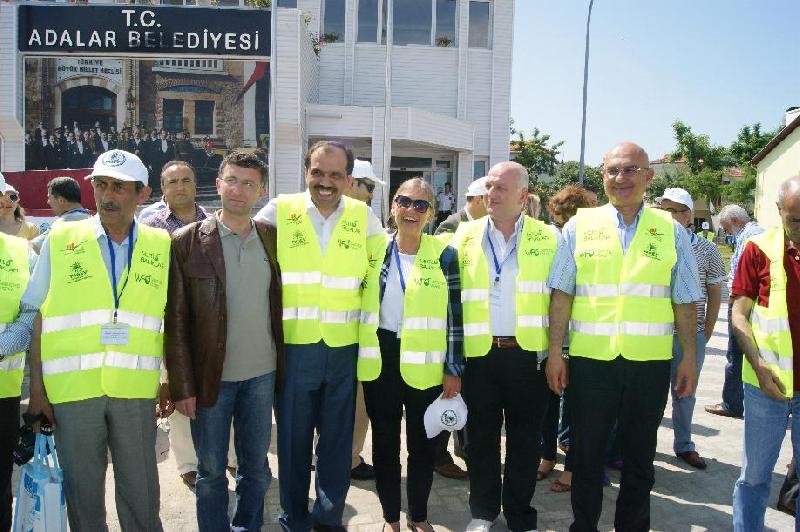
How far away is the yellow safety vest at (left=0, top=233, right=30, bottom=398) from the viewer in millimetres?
2854

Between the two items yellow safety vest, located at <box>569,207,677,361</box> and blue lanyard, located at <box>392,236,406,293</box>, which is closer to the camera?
yellow safety vest, located at <box>569,207,677,361</box>

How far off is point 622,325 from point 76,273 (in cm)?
273

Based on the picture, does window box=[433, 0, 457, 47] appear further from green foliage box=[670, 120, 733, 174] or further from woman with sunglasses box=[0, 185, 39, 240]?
green foliage box=[670, 120, 733, 174]

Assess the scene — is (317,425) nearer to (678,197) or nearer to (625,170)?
(625,170)

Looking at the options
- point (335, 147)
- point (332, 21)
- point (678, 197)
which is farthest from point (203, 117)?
point (335, 147)

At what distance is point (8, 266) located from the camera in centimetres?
293

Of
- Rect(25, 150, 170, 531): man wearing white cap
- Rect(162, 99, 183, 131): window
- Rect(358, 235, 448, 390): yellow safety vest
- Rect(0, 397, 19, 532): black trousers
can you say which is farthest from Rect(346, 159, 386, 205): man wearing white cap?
Rect(162, 99, 183, 131): window

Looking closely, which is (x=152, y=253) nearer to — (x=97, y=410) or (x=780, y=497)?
(x=97, y=410)

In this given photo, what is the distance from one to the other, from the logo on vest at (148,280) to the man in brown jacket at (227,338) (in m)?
0.10

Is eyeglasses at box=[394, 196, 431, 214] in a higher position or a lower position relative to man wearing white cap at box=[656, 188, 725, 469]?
higher

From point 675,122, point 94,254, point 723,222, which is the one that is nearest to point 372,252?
point 94,254

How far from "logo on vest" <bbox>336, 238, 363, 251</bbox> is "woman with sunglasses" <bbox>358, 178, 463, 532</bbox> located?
0.66 feet

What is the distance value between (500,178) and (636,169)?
0.74 metres

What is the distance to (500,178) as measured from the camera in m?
3.48
